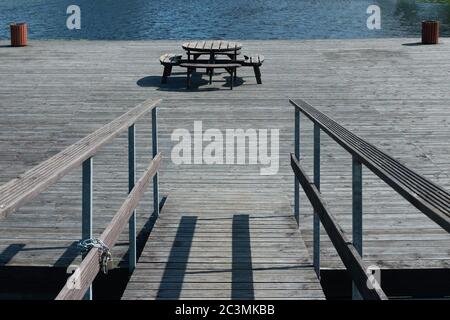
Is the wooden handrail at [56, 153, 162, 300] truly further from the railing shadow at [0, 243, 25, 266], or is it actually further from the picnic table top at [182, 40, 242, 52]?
the picnic table top at [182, 40, 242, 52]

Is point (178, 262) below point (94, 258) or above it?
below

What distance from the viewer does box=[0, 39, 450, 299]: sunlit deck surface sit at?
5.11m

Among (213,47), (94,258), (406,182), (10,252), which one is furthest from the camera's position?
(213,47)

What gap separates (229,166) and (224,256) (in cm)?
336

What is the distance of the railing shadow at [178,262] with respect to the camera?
4.42 meters

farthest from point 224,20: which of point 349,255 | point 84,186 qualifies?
point 349,255

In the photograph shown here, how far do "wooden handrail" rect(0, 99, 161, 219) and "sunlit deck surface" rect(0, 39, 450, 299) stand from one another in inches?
43.2

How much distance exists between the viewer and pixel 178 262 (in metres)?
4.93

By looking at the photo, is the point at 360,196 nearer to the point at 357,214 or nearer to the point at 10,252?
the point at 357,214

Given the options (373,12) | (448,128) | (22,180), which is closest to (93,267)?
(22,180)

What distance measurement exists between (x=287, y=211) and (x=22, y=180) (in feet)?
12.8

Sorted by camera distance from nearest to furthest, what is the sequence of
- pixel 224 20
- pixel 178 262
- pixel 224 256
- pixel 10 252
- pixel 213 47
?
pixel 178 262
pixel 224 256
pixel 10 252
pixel 213 47
pixel 224 20

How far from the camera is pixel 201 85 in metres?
13.6
